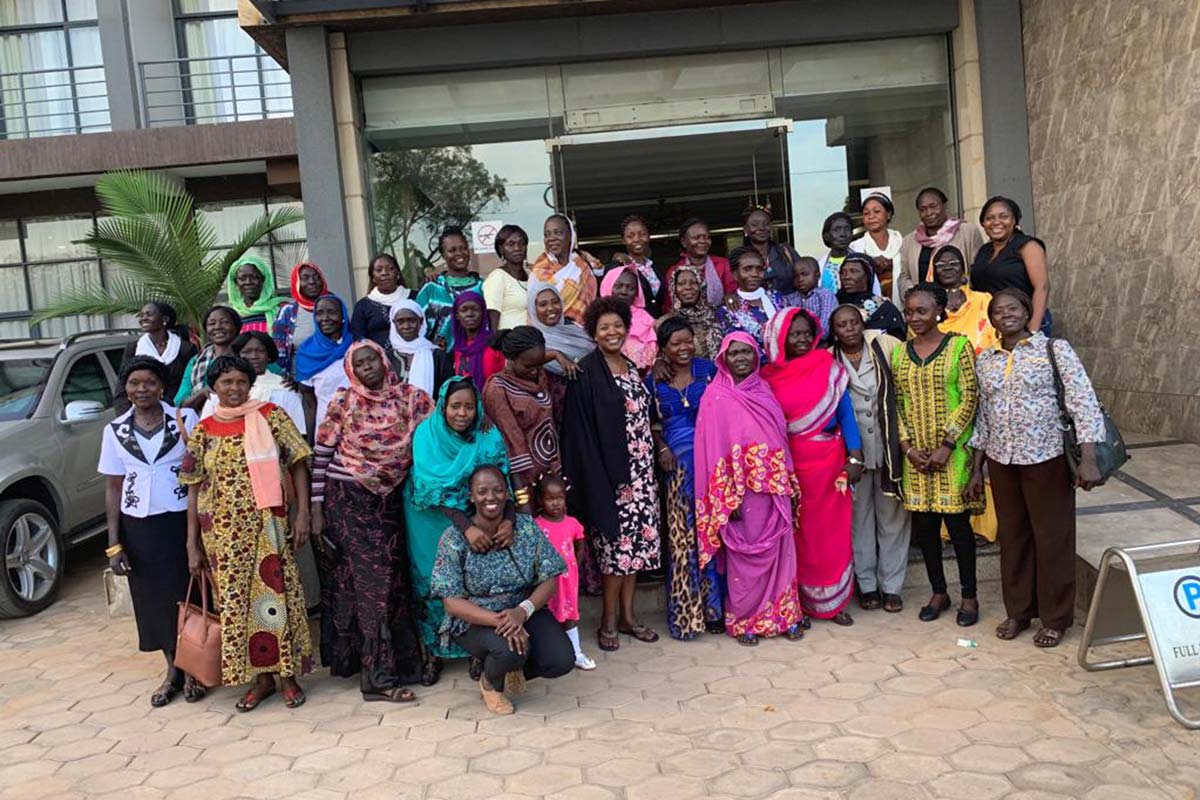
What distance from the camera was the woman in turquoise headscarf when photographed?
4.06 metres

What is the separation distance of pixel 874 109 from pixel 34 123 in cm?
1191

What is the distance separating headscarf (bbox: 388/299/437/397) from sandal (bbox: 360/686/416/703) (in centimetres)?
159

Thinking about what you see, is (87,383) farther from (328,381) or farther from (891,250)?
(891,250)

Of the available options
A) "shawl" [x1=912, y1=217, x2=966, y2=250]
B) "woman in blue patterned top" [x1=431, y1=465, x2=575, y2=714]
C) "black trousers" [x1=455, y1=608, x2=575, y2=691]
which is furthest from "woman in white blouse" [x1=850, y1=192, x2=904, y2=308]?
"black trousers" [x1=455, y1=608, x2=575, y2=691]

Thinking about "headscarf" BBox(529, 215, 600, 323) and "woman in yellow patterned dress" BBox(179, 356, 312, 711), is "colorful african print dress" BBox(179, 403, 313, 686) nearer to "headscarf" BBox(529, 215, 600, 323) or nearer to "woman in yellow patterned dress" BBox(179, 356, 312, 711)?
"woman in yellow patterned dress" BBox(179, 356, 312, 711)

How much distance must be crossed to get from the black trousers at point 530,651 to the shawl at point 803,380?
163cm

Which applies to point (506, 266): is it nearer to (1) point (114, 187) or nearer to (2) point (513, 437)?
(2) point (513, 437)

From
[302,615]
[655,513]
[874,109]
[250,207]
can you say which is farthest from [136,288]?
[874,109]

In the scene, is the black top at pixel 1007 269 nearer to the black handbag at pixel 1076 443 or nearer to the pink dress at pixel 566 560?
the black handbag at pixel 1076 443

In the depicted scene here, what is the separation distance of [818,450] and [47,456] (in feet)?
16.9

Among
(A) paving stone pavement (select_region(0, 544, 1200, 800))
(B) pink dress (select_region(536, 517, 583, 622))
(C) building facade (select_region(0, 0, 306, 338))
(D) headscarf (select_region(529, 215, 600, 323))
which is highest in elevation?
(C) building facade (select_region(0, 0, 306, 338))

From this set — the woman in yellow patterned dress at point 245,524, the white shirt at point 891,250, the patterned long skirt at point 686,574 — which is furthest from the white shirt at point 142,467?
the white shirt at point 891,250

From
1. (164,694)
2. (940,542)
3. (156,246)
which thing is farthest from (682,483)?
(156,246)

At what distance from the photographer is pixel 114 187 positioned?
8461 mm
